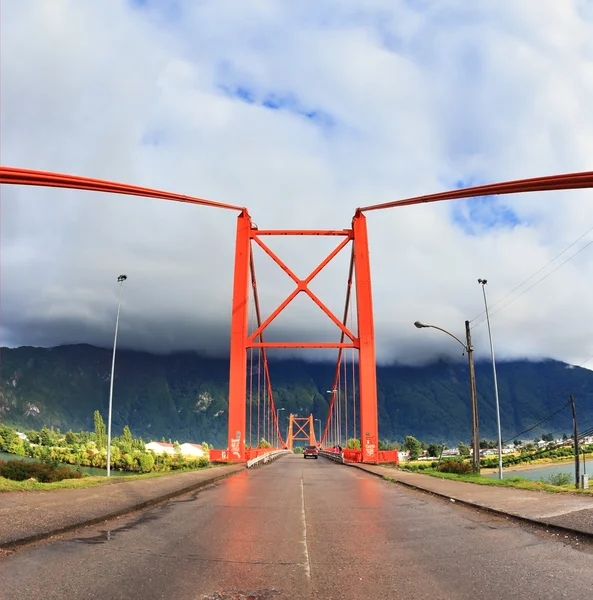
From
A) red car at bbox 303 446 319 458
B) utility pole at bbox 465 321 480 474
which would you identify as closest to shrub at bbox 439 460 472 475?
utility pole at bbox 465 321 480 474

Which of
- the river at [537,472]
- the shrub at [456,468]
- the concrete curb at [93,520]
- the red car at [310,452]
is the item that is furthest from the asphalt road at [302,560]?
the red car at [310,452]

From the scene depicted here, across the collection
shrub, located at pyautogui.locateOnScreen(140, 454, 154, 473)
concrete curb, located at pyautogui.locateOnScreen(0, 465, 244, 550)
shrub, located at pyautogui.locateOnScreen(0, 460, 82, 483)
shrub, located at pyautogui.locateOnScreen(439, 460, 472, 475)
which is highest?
concrete curb, located at pyautogui.locateOnScreen(0, 465, 244, 550)

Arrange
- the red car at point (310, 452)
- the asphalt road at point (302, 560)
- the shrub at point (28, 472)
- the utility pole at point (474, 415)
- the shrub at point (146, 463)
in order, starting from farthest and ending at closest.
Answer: the shrub at point (146, 463) < the red car at point (310, 452) < the utility pole at point (474, 415) < the shrub at point (28, 472) < the asphalt road at point (302, 560)

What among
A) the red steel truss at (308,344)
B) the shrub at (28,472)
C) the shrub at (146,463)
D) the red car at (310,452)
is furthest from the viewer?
the shrub at (146,463)

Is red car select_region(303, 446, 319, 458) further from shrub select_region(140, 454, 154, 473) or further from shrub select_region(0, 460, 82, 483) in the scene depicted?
shrub select_region(0, 460, 82, 483)

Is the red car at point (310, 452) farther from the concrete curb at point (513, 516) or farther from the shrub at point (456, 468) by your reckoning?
the concrete curb at point (513, 516)

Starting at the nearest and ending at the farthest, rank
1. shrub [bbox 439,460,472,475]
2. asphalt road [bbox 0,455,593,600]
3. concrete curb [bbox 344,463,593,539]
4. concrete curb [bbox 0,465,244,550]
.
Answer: asphalt road [bbox 0,455,593,600] → concrete curb [bbox 0,465,244,550] → concrete curb [bbox 344,463,593,539] → shrub [bbox 439,460,472,475]

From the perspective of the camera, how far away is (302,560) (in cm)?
671

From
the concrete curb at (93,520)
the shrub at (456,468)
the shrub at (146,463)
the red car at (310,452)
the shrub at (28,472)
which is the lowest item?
the shrub at (146,463)

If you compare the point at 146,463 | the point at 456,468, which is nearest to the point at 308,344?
the point at 456,468

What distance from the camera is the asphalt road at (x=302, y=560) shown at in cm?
524

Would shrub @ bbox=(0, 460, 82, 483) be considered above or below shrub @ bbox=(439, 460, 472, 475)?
above

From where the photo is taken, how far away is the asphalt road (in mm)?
5238

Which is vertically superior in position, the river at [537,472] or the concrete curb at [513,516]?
the concrete curb at [513,516]
